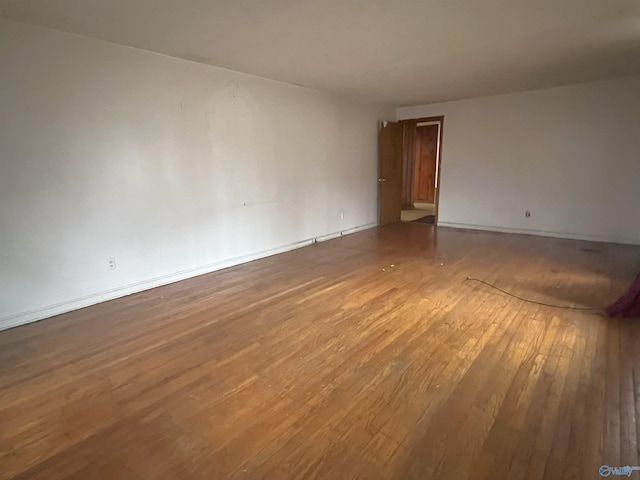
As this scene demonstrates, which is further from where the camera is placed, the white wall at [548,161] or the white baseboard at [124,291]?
the white wall at [548,161]

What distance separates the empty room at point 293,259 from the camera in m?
1.65

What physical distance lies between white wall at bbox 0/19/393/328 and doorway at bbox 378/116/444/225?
2.17 m

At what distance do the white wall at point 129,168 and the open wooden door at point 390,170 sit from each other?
1.95 m

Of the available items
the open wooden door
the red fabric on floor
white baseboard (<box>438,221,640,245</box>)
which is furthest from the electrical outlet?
white baseboard (<box>438,221,640,245</box>)

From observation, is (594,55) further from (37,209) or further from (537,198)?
(37,209)

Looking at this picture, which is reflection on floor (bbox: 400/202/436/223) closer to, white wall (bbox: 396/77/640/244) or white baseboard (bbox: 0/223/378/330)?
white wall (bbox: 396/77/640/244)

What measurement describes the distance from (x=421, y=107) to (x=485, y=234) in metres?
2.77

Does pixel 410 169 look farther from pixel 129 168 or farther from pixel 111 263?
pixel 111 263

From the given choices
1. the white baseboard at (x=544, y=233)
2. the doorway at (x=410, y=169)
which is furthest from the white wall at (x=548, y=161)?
the doorway at (x=410, y=169)

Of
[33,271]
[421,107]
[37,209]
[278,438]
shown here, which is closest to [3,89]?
[37,209]

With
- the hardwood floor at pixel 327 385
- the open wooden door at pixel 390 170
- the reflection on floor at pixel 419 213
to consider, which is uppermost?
the open wooden door at pixel 390 170

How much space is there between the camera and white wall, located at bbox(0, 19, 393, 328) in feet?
9.07

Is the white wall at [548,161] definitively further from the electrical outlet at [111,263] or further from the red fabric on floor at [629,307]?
the electrical outlet at [111,263]

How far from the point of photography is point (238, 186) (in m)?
4.37
